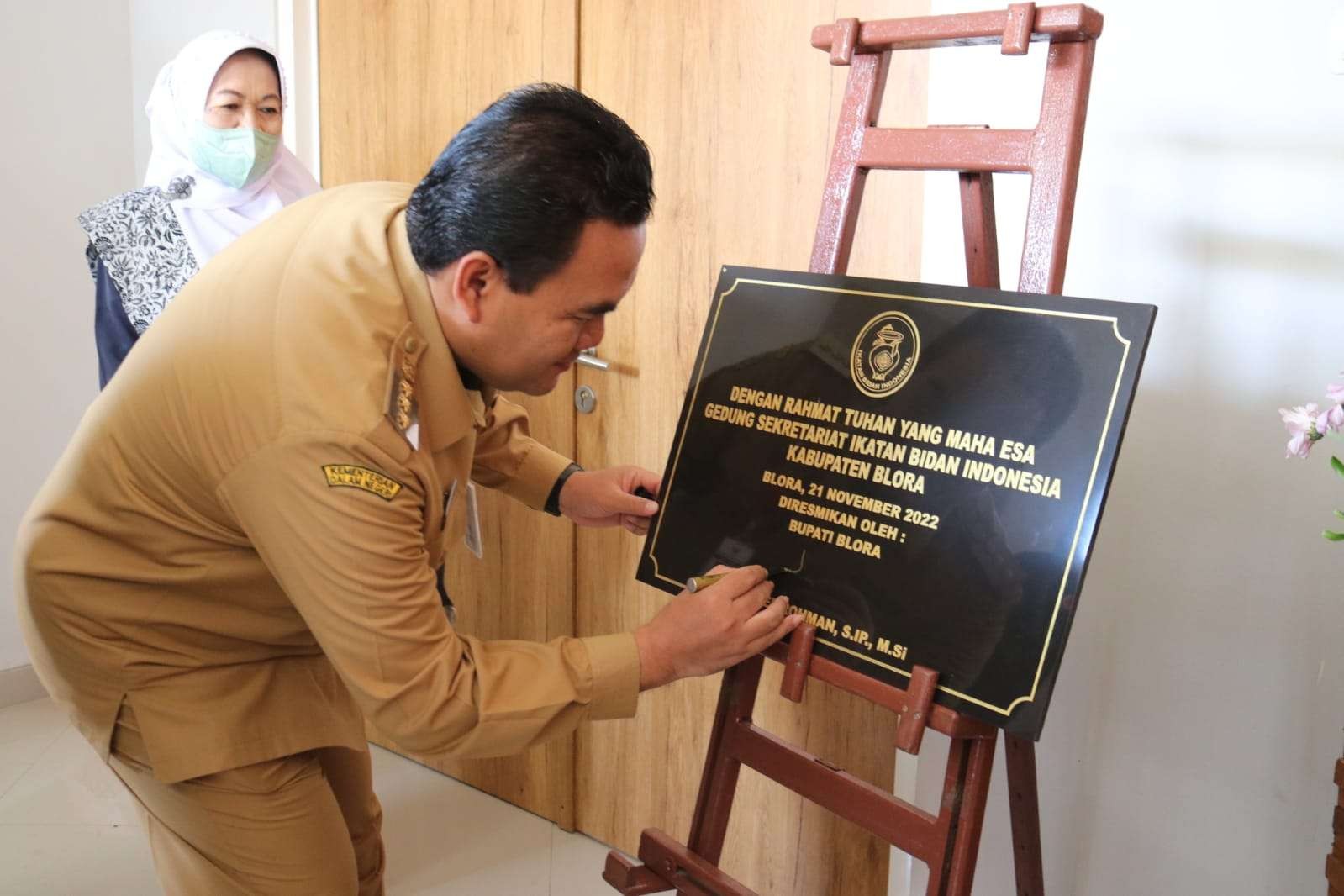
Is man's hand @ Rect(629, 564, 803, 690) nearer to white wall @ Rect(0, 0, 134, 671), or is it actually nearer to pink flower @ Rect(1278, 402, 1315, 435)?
pink flower @ Rect(1278, 402, 1315, 435)

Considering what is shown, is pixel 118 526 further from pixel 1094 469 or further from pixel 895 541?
pixel 1094 469

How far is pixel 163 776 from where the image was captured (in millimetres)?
1383

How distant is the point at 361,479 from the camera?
1181 millimetres

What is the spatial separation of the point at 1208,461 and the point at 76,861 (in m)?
2.28

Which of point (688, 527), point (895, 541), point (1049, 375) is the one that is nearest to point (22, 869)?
point (688, 527)

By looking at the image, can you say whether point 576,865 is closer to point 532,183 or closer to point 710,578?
point 710,578

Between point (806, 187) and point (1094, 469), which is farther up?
point (806, 187)

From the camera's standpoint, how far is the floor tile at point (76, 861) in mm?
2316

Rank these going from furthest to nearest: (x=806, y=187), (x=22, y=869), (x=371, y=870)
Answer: (x=22, y=869)
(x=806, y=187)
(x=371, y=870)

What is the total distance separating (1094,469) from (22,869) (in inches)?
89.6

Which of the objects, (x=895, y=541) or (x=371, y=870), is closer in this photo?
(x=895, y=541)

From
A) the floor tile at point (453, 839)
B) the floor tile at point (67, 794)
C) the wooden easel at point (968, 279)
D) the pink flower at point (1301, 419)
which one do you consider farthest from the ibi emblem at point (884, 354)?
the floor tile at point (67, 794)

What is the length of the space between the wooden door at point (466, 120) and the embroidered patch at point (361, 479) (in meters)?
1.18

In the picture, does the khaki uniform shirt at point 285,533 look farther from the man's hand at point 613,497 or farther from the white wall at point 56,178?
the white wall at point 56,178
